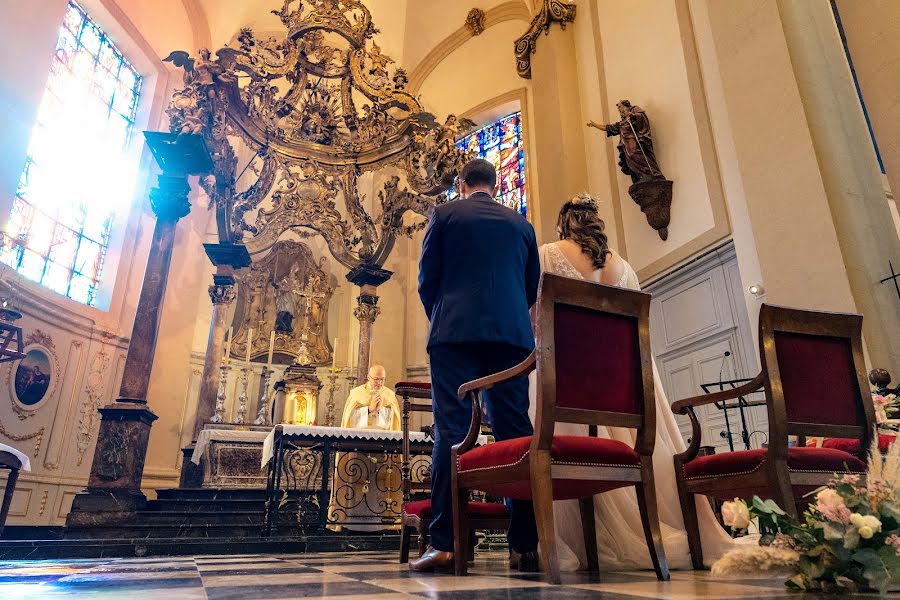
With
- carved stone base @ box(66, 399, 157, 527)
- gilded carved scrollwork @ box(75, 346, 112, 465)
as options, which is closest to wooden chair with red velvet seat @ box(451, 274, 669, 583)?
carved stone base @ box(66, 399, 157, 527)

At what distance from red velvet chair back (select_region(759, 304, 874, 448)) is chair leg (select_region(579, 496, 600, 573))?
86 centimetres

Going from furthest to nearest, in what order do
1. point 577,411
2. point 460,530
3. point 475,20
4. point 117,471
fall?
1. point 475,20
2. point 117,471
3. point 460,530
4. point 577,411

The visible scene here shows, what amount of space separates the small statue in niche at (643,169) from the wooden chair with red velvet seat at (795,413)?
527 centimetres

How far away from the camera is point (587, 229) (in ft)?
9.55

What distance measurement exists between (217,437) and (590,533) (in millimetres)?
5621

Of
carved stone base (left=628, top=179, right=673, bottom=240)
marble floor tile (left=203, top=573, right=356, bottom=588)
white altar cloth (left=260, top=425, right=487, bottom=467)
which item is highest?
carved stone base (left=628, top=179, right=673, bottom=240)

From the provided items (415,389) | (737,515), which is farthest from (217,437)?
(737,515)

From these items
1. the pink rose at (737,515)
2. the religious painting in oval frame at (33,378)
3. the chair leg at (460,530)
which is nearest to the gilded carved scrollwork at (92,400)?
the religious painting in oval frame at (33,378)

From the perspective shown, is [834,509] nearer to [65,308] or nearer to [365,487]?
[365,487]

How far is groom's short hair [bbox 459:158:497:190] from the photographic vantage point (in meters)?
2.88

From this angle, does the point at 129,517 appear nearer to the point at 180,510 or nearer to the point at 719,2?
the point at 180,510

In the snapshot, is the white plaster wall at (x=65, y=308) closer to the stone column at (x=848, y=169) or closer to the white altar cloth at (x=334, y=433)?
the white altar cloth at (x=334, y=433)

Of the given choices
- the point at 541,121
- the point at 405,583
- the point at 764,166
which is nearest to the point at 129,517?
the point at 405,583

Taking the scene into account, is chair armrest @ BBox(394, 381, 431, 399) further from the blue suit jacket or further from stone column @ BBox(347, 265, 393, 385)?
stone column @ BBox(347, 265, 393, 385)
